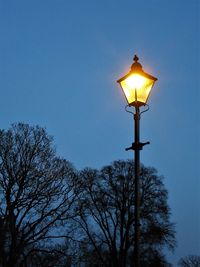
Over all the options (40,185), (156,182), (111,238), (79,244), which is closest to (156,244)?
(111,238)

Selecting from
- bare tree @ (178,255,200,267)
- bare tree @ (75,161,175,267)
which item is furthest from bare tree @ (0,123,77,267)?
bare tree @ (178,255,200,267)

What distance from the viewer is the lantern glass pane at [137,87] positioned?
27.6ft

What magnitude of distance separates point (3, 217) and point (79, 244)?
25.2 feet

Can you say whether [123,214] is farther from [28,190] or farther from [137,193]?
[137,193]

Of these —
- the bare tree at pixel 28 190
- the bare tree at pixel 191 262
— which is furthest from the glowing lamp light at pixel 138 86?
the bare tree at pixel 191 262

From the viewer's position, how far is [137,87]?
27.7 ft

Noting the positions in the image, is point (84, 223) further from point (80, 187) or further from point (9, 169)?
point (9, 169)

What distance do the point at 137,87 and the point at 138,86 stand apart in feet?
0.08

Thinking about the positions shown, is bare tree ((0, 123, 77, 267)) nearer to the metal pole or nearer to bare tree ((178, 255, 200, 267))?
the metal pole

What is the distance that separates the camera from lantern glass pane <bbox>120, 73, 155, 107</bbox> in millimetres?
8422

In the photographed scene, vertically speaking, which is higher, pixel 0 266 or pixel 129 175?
pixel 129 175

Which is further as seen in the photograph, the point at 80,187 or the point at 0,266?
the point at 80,187

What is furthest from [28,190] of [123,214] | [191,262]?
[191,262]

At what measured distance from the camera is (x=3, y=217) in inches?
1134
